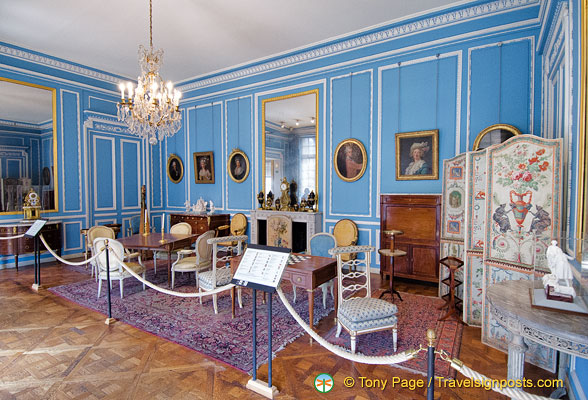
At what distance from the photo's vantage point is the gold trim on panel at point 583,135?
2.36m

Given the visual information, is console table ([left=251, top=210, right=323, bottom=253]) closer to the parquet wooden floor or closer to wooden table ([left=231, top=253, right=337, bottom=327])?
wooden table ([left=231, top=253, right=337, bottom=327])

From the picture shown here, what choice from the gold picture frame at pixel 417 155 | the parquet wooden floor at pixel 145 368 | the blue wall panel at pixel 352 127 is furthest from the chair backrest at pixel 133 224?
the gold picture frame at pixel 417 155

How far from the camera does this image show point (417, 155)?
5.59 meters

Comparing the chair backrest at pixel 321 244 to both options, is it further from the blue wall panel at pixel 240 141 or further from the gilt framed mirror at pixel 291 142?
the blue wall panel at pixel 240 141

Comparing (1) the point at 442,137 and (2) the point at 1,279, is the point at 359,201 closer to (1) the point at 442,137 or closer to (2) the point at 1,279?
(1) the point at 442,137

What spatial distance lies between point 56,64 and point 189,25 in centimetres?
375

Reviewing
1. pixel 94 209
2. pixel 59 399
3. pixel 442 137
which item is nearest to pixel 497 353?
pixel 442 137

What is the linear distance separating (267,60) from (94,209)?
220 inches

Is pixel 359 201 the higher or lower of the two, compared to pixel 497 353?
higher

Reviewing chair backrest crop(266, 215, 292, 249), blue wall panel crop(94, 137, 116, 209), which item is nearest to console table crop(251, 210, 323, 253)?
chair backrest crop(266, 215, 292, 249)

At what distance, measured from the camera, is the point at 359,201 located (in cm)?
626

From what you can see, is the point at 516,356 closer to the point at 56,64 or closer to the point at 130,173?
the point at 130,173

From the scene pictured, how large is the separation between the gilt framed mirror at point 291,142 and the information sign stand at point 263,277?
14.1 feet

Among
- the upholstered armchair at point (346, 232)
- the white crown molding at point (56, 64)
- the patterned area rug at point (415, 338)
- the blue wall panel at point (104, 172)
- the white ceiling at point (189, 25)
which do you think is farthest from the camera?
the blue wall panel at point (104, 172)
